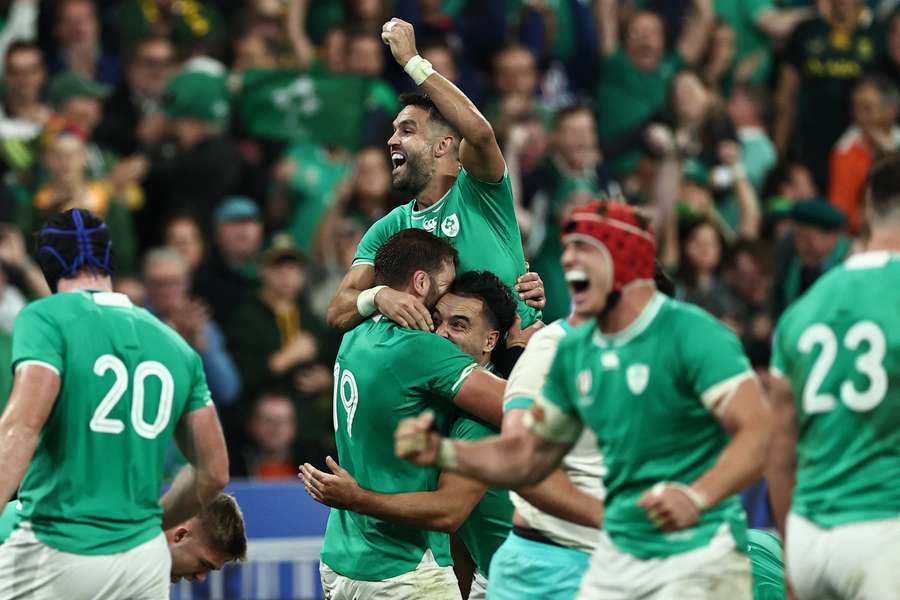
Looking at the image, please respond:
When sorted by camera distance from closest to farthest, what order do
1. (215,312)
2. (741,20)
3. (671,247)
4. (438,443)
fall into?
(438,443)
(215,312)
(671,247)
(741,20)

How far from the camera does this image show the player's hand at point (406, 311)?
7.47 m

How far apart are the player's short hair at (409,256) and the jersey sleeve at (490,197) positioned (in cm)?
57

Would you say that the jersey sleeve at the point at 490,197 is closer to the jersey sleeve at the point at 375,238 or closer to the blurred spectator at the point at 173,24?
the jersey sleeve at the point at 375,238

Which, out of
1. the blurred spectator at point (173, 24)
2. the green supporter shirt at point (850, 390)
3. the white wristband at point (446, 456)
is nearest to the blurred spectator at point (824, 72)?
the blurred spectator at point (173, 24)

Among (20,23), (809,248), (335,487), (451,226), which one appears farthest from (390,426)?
(20,23)

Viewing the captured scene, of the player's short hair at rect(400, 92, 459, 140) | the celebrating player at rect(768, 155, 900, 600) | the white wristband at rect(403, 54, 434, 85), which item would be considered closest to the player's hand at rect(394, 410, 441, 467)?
the celebrating player at rect(768, 155, 900, 600)

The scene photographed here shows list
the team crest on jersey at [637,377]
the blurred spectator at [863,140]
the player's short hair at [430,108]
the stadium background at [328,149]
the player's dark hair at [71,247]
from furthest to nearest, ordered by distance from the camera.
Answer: the blurred spectator at [863,140] < the stadium background at [328,149] < the player's short hair at [430,108] < the player's dark hair at [71,247] < the team crest on jersey at [637,377]

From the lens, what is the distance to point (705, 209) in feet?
Result: 50.4

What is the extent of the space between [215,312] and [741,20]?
7325mm

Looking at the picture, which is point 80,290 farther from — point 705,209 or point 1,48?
point 705,209

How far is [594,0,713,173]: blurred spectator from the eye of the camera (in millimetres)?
15859

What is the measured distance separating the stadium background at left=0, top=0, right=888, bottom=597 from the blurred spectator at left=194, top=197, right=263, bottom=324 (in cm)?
2

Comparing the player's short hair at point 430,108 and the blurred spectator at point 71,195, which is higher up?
the player's short hair at point 430,108

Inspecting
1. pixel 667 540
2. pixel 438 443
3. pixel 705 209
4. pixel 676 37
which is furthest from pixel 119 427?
pixel 676 37
